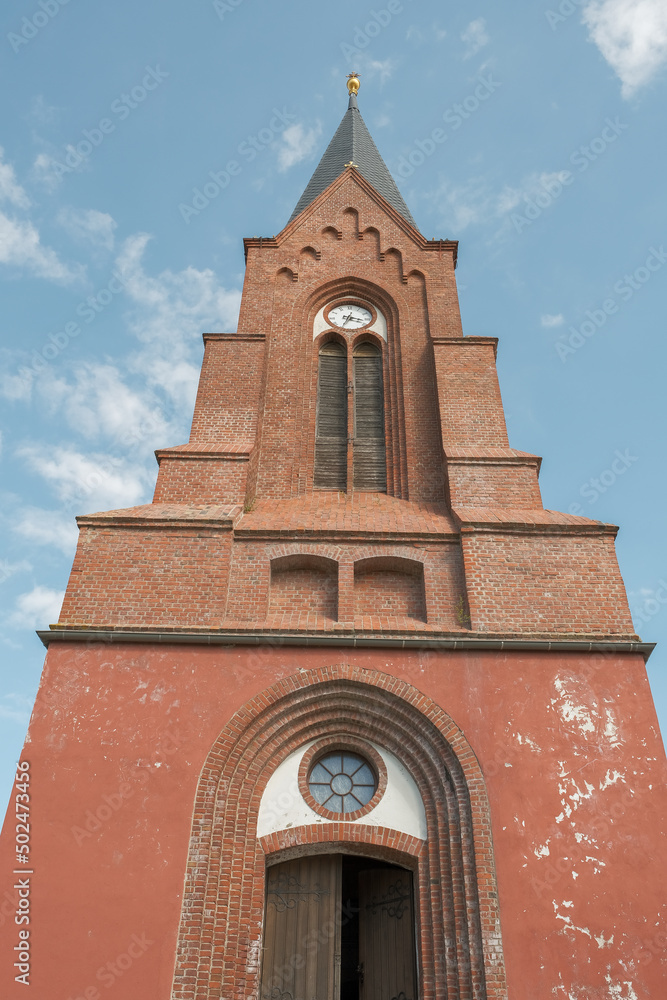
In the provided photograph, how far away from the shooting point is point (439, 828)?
8078mm

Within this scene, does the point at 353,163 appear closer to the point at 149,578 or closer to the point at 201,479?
the point at 201,479

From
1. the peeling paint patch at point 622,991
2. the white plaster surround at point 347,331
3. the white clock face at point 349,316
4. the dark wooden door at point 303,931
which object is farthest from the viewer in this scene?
the white clock face at point 349,316

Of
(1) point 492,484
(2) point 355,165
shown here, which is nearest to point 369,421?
(1) point 492,484

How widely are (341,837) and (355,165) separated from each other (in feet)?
50.0

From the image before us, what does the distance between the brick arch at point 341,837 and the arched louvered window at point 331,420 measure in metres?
4.24

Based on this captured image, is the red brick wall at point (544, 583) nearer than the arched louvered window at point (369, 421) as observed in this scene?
Yes

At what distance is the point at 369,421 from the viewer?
43.7ft

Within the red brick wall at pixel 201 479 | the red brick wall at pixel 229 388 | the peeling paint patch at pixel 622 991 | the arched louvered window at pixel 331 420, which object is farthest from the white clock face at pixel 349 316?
the peeling paint patch at pixel 622 991

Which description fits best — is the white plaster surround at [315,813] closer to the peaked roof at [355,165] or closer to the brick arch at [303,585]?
the brick arch at [303,585]

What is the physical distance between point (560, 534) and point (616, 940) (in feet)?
14.4

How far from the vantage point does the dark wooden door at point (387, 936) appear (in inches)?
316

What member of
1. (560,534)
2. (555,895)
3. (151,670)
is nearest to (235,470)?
(151,670)

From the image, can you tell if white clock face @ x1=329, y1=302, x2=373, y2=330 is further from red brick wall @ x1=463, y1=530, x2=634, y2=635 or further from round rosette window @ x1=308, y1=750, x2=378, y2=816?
round rosette window @ x1=308, y1=750, x2=378, y2=816

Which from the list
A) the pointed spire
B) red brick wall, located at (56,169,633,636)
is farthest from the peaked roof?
red brick wall, located at (56,169,633,636)
